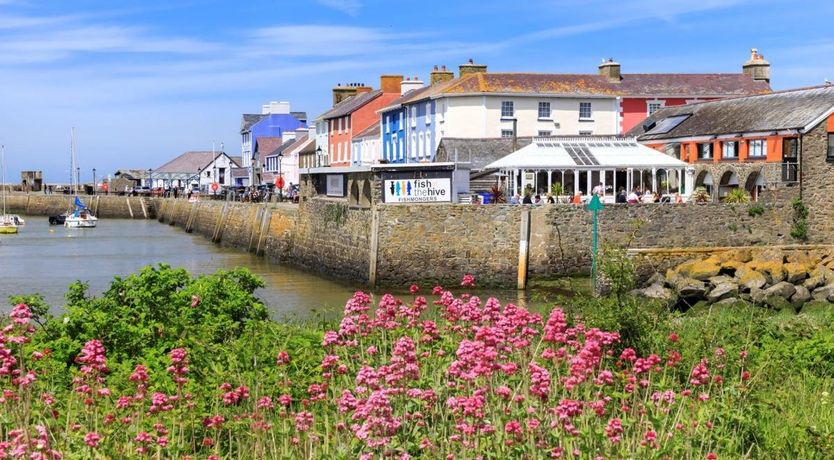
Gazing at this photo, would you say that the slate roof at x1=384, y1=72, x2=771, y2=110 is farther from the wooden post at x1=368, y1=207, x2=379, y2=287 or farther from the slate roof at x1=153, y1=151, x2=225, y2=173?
the slate roof at x1=153, y1=151, x2=225, y2=173

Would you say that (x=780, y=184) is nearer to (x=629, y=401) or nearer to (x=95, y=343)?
(x=629, y=401)

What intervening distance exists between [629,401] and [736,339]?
469 cm

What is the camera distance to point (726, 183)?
4047cm

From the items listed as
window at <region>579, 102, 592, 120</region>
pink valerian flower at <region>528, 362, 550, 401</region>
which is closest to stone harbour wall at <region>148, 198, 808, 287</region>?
window at <region>579, 102, 592, 120</region>

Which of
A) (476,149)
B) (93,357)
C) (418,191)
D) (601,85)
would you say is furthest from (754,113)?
(93,357)

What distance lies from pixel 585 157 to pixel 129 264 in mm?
18007

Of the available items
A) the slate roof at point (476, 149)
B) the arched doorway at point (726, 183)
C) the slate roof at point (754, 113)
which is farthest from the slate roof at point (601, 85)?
the arched doorway at point (726, 183)

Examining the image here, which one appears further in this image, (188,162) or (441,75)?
(188,162)

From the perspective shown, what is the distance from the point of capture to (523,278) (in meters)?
31.9

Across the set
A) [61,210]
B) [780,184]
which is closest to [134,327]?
[780,184]

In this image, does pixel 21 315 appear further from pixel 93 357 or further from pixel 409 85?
pixel 409 85

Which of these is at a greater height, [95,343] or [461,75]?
[461,75]

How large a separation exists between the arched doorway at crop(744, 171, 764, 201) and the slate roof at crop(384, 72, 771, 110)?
15486 mm

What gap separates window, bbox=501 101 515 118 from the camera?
52.6m
